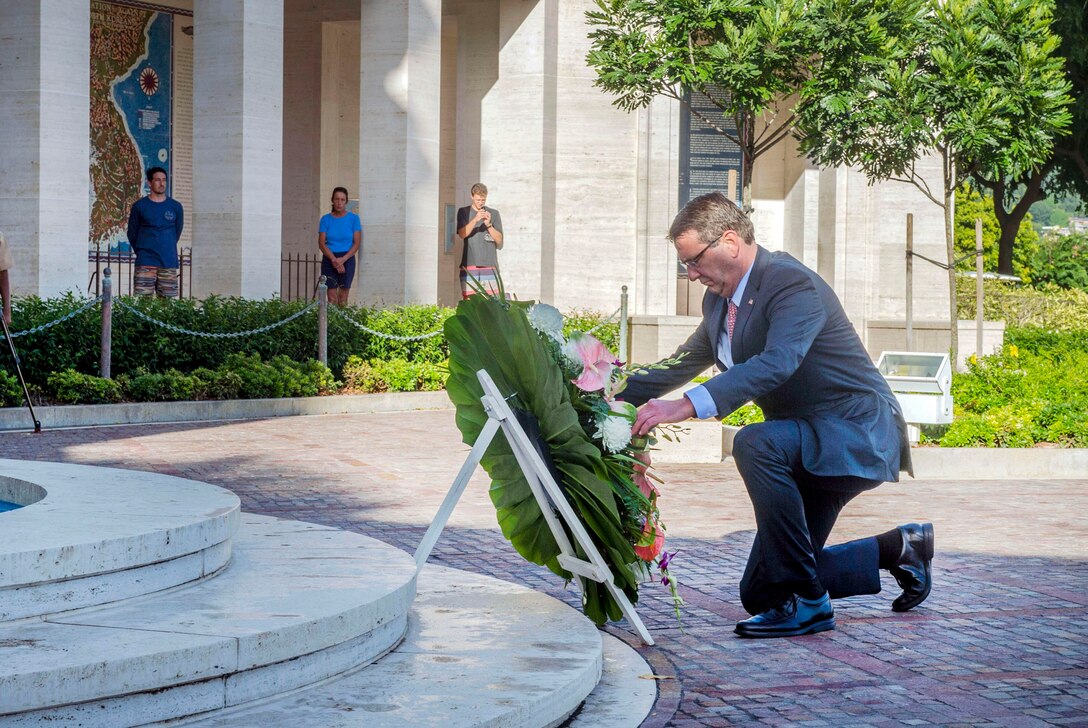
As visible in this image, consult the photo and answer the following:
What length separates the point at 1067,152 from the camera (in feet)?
117

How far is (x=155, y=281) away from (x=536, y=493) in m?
12.6

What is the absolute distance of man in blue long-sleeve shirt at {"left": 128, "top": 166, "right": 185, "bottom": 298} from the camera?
55.3 ft

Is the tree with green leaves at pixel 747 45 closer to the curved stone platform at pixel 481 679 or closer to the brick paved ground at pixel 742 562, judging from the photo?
the brick paved ground at pixel 742 562

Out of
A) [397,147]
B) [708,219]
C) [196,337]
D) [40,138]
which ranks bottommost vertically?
[196,337]

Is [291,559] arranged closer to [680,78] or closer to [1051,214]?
[680,78]

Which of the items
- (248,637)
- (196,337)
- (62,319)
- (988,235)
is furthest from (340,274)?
(988,235)

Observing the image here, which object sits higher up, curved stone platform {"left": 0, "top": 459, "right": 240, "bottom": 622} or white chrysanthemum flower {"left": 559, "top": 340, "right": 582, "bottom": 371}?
white chrysanthemum flower {"left": 559, "top": 340, "right": 582, "bottom": 371}

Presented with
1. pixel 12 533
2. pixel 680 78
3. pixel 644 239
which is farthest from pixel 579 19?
pixel 12 533

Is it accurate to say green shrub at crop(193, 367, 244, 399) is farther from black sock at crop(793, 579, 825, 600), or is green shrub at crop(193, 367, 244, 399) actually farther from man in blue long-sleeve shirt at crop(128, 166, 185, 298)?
black sock at crop(793, 579, 825, 600)

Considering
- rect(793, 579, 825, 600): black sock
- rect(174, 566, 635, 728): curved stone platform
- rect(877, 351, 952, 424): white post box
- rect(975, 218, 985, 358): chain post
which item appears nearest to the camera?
rect(174, 566, 635, 728): curved stone platform

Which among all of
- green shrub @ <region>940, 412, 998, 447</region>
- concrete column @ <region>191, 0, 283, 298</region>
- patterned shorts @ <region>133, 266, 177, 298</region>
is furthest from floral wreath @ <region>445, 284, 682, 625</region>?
concrete column @ <region>191, 0, 283, 298</region>

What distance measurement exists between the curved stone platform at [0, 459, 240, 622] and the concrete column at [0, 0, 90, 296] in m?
10.6

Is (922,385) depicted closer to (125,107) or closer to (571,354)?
(571,354)

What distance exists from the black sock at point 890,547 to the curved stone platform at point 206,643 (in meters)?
2.13
